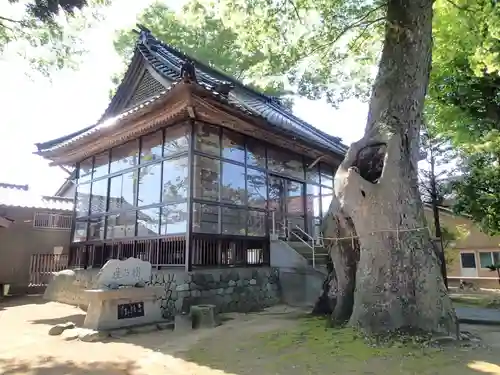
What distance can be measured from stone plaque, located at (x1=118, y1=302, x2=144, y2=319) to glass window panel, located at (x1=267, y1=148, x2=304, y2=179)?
17.3 feet

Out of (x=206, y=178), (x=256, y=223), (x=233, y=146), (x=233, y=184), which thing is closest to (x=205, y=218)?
(x=206, y=178)

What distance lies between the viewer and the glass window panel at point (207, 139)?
883cm

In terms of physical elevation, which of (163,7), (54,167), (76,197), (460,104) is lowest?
(76,197)

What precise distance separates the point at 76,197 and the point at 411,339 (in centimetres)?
1071

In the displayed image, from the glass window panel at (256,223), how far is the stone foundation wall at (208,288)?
94 centimetres

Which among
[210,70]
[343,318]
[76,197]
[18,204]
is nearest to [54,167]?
[76,197]

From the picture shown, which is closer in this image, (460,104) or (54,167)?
(460,104)

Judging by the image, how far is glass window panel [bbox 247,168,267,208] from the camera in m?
9.83

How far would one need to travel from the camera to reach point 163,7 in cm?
2042

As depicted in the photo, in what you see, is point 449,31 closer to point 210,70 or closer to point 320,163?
point 320,163

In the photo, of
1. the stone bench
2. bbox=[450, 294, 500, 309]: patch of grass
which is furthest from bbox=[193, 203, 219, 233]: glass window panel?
bbox=[450, 294, 500, 309]: patch of grass

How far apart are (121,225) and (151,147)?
7.45 feet

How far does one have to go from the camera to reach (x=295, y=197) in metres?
→ 11.7

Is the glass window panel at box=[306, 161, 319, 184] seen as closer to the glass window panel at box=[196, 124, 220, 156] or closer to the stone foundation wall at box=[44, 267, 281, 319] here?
the stone foundation wall at box=[44, 267, 281, 319]
